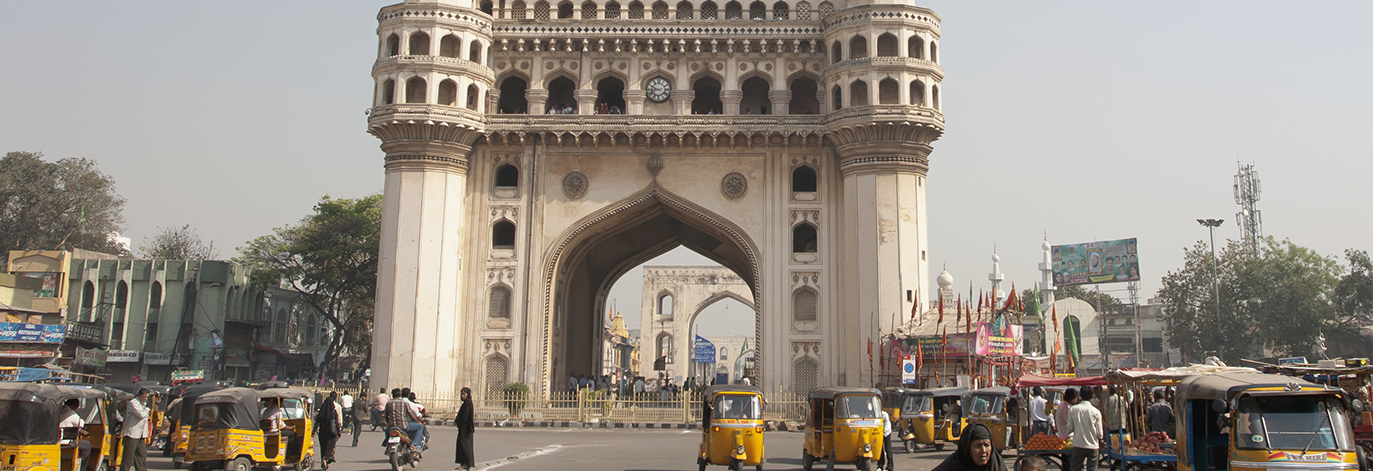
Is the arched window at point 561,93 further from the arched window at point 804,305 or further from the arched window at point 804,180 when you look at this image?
the arched window at point 804,305

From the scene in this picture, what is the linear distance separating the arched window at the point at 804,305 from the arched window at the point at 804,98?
5.84 m

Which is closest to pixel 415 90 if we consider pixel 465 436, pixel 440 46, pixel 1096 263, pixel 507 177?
pixel 440 46

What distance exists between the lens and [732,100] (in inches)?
1161

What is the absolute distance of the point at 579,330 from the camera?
119 feet

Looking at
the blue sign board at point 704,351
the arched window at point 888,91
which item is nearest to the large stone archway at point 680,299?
the blue sign board at point 704,351

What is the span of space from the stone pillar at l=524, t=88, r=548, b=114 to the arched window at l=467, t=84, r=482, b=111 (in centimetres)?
152

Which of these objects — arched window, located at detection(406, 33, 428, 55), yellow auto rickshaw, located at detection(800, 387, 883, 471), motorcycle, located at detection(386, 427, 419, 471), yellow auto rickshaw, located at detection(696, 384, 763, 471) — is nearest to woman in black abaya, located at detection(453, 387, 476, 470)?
motorcycle, located at detection(386, 427, 419, 471)

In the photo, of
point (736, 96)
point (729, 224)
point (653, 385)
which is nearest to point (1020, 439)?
point (729, 224)

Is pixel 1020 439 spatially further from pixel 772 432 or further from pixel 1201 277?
pixel 1201 277

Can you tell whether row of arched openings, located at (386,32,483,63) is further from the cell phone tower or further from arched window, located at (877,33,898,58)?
the cell phone tower

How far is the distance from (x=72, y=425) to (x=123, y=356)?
106 feet

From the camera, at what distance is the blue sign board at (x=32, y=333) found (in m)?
33.2

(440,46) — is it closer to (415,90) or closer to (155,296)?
(415,90)

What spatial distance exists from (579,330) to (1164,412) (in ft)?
83.4
